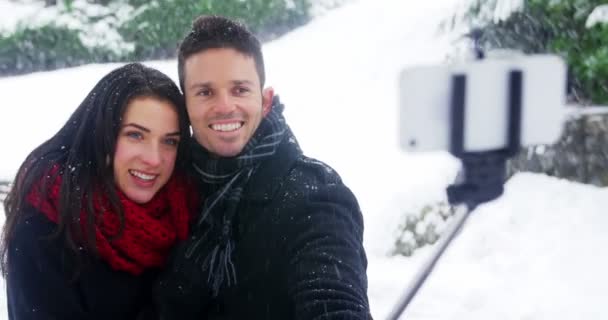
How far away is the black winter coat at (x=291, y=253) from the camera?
5.94ft

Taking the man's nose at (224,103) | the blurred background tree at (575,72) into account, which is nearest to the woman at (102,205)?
the man's nose at (224,103)

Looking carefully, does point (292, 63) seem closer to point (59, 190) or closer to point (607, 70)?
point (607, 70)

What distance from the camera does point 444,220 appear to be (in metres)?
6.08

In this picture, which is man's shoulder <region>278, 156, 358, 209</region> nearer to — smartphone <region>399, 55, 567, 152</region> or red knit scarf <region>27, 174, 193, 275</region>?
red knit scarf <region>27, 174, 193, 275</region>

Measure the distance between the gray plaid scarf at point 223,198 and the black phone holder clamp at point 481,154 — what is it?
86 centimetres

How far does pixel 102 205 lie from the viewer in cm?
229

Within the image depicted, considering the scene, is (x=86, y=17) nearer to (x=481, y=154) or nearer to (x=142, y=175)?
(x=142, y=175)

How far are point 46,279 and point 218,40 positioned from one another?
2.97ft

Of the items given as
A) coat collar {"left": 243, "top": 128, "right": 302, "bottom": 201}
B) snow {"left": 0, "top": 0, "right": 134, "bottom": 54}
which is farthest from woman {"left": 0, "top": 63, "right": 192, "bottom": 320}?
snow {"left": 0, "top": 0, "right": 134, "bottom": 54}

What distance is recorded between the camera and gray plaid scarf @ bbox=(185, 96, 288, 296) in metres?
2.03

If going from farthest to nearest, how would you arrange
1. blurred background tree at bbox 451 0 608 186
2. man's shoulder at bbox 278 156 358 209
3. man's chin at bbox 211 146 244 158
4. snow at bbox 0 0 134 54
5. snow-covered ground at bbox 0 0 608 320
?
snow at bbox 0 0 134 54
blurred background tree at bbox 451 0 608 186
snow-covered ground at bbox 0 0 608 320
man's chin at bbox 211 146 244 158
man's shoulder at bbox 278 156 358 209

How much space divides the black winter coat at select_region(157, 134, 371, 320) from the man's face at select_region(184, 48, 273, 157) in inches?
5.4

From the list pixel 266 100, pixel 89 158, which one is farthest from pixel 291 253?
pixel 89 158

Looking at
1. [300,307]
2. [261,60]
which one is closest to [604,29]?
[261,60]
